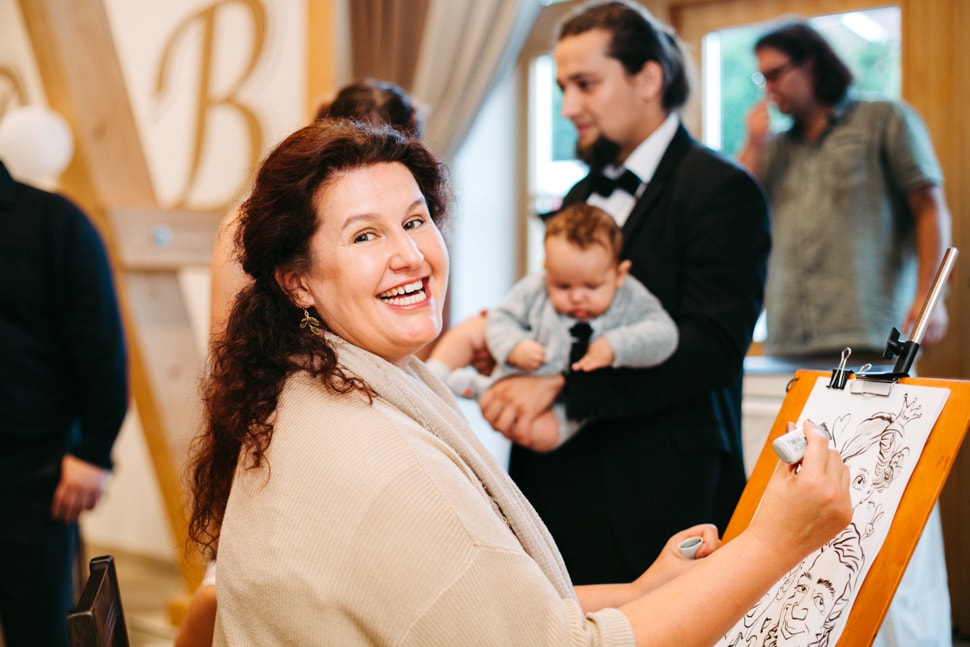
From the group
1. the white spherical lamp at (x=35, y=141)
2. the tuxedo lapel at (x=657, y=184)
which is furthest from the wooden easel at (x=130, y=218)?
the tuxedo lapel at (x=657, y=184)

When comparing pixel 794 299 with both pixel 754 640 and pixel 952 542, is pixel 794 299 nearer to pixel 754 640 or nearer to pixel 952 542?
pixel 952 542

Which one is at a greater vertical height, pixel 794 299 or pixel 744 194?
pixel 744 194

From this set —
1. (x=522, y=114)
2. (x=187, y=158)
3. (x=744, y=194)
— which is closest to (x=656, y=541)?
(x=744, y=194)

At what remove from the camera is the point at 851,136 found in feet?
10.2

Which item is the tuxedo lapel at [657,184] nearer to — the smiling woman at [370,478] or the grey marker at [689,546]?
the smiling woman at [370,478]

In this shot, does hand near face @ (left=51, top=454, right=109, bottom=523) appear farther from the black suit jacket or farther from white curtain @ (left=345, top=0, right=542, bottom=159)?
white curtain @ (left=345, top=0, right=542, bottom=159)

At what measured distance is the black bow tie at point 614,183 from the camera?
2.02 metres

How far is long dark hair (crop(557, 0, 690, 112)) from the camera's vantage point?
2020 mm

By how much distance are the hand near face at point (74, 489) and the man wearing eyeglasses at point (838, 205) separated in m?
2.15

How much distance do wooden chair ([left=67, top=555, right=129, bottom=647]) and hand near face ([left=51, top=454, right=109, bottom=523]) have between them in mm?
1270

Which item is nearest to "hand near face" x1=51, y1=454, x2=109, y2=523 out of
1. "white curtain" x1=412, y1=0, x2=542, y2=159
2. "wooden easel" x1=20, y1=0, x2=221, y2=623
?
"wooden easel" x1=20, y1=0, x2=221, y2=623

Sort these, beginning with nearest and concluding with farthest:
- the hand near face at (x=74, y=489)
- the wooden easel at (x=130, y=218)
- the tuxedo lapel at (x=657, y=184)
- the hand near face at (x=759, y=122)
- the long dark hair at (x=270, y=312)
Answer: the long dark hair at (x=270, y=312), the tuxedo lapel at (x=657, y=184), the hand near face at (x=74, y=489), the hand near face at (x=759, y=122), the wooden easel at (x=130, y=218)

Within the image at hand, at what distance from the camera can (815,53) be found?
3.12 metres

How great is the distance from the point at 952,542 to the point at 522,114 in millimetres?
2252
